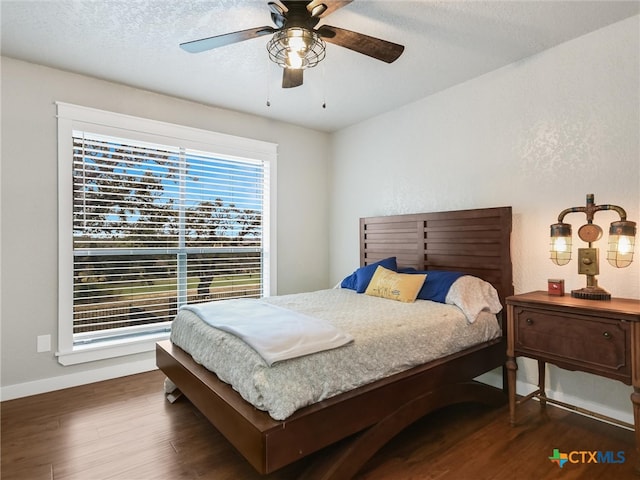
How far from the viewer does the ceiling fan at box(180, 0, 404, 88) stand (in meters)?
1.77

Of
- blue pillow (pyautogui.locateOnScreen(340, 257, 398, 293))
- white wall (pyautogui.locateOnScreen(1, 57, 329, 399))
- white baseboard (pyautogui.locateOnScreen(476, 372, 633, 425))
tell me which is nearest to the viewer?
white baseboard (pyautogui.locateOnScreen(476, 372, 633, 425))

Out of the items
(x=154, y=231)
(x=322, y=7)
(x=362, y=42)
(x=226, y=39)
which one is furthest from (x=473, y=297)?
(x=154, y=231)

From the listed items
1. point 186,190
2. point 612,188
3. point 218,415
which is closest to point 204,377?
point 218,415

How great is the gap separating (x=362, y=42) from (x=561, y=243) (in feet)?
5.90

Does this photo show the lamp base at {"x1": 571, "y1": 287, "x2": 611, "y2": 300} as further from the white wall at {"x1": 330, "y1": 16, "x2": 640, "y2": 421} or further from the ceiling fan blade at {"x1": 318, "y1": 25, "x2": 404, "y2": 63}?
the ceiling fan blade at {"x1": 318, "y1": 25, "x2": 404, "y2": 63}

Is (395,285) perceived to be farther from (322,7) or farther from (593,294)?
(322,7)

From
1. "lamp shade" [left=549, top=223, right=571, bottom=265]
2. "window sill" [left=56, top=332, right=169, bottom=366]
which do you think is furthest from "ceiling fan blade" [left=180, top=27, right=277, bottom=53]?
"window sill" [left=56, top=332, right=169, bottom=366]

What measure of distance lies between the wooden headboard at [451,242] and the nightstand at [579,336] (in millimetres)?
472

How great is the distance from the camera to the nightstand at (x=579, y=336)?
1.83m

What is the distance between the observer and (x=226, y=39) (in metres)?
1.94

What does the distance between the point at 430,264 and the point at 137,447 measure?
267 cm

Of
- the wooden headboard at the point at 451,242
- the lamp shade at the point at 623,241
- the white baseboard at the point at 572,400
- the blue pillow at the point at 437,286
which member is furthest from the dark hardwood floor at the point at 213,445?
the lamp shade at the point at 623,241

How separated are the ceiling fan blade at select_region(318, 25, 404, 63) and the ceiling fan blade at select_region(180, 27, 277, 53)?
29 cm

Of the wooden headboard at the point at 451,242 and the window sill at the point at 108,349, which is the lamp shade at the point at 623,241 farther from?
the window sill at the point at 108,349
